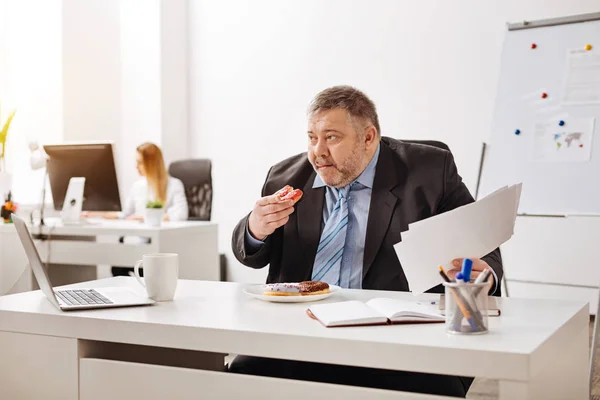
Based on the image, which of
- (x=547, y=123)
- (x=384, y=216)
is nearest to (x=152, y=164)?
(x=547, y=123)

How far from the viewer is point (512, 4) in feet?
15.0

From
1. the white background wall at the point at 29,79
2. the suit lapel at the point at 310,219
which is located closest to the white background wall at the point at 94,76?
the white background wall at the point at 29,79

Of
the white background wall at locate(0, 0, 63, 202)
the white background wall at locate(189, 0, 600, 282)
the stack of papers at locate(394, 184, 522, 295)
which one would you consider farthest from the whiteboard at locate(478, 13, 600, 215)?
the white background wall at locate(0, 0, 63, 202)

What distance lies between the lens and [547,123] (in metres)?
3.56

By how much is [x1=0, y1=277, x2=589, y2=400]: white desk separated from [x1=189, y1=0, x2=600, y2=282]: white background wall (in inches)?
134

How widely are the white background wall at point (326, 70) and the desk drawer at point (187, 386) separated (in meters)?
3.72

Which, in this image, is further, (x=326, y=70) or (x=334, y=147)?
(x=326, y=70)

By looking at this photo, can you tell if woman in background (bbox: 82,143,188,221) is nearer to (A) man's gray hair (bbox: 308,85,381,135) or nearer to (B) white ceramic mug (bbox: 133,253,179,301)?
(A) man's gray hair (bbox: 308,85,381,135)

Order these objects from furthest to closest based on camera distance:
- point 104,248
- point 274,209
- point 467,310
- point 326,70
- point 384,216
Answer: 1. point 326,70
2. point 104,248
3. point 384,216
4. point 274,209
5. point 467,310

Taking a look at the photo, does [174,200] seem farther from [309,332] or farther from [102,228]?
[309,332]

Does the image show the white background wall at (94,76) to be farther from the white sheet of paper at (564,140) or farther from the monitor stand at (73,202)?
the white sheet of paper at (564,140)

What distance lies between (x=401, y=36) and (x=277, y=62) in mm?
987

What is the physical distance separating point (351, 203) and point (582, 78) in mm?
2033

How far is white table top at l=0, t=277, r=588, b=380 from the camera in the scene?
3.38 feet
